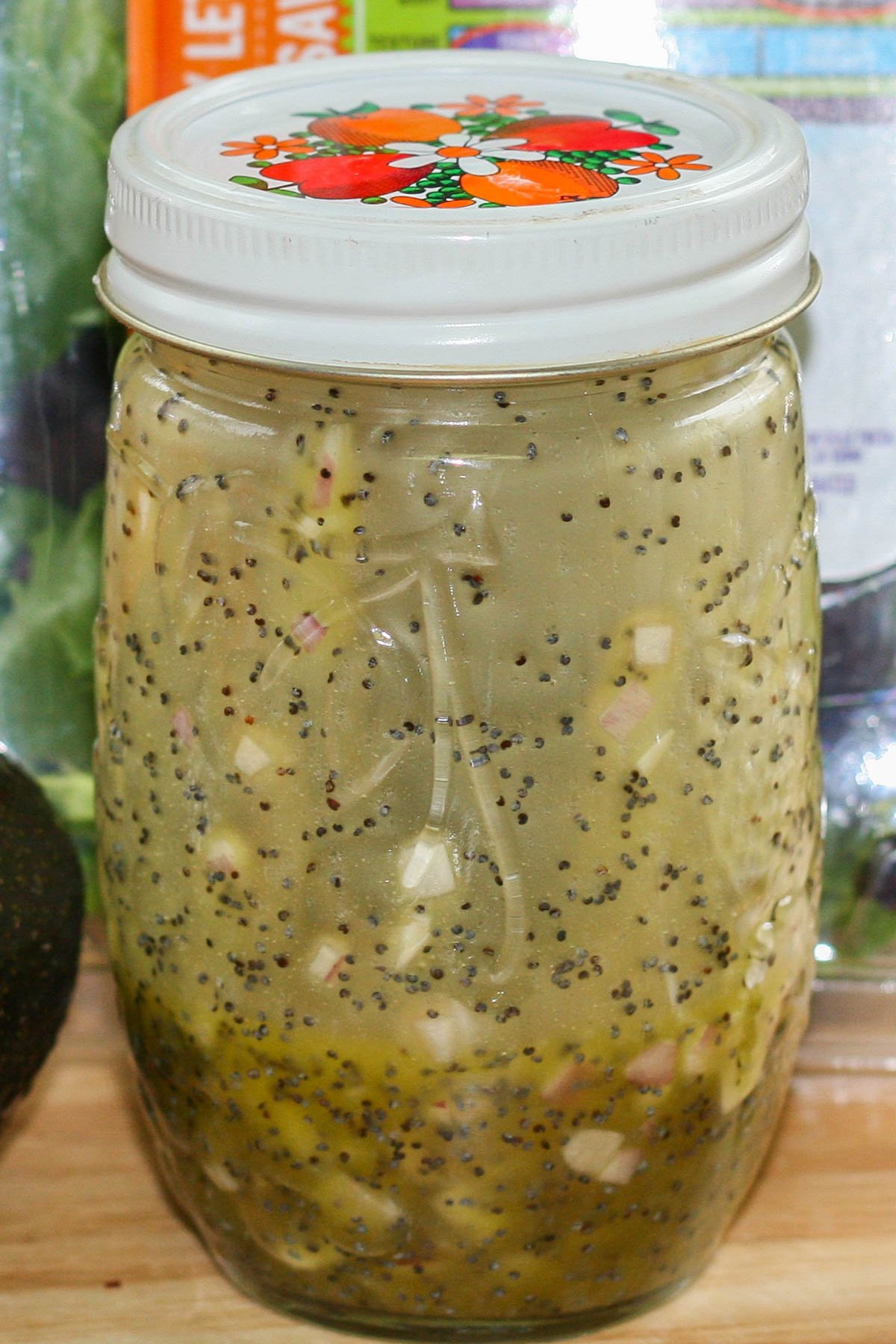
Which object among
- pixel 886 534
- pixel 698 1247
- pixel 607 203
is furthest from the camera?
A: pixel 886 534

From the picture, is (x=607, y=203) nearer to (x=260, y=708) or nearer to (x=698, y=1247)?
(x=260, y=708)

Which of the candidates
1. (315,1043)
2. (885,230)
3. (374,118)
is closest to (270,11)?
(374,118)

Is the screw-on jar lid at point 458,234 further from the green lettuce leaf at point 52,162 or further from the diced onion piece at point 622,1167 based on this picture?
the diced onion piece at point 622,1167

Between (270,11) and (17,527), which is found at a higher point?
(270,11)

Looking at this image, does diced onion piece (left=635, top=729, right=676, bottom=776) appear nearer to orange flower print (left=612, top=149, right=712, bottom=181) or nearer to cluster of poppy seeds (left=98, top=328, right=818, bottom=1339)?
cluster of poppy seeds (left=98, top=328, right=818, bottom=1339)

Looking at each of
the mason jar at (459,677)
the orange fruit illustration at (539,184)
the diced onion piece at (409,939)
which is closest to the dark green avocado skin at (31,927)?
the mason jar at (459,677)

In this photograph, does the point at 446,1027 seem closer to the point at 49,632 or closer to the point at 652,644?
the point at 652,644
